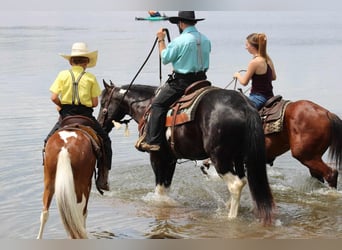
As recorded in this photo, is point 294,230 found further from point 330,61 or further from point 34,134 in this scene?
point 330,61

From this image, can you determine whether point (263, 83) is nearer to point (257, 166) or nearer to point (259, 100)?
point (259, 100)

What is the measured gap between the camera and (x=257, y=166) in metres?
8.93

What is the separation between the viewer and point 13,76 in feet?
71.5

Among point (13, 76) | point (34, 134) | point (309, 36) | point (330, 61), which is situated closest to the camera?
point (34, 134)

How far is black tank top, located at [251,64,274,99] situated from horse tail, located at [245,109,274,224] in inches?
65.8

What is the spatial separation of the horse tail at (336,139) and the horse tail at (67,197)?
4022mm

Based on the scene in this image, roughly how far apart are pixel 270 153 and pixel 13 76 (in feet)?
41.7

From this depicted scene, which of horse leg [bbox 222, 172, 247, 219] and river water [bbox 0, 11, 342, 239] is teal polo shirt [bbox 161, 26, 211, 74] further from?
river water [bbox 0, 11, 342, 239]

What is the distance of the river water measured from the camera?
360 inches

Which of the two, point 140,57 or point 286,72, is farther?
point 140,57

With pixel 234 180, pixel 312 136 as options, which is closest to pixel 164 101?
pixel 234 180

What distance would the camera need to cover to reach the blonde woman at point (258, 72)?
33.6 ft

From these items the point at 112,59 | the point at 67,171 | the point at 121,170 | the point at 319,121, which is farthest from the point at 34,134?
the point at 112,59

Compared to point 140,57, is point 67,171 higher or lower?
higher
